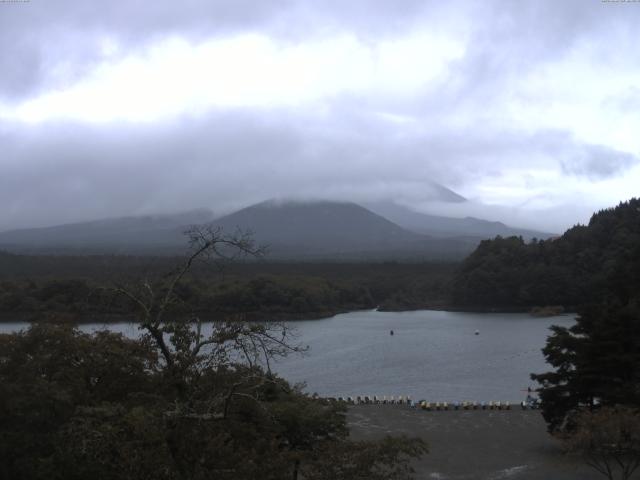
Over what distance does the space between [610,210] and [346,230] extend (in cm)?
9438

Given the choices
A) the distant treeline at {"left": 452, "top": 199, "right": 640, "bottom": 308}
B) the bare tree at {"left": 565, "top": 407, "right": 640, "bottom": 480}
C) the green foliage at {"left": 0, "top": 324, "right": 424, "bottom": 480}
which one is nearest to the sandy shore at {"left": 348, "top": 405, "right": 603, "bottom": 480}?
the bare tree at {"left": 565, "top": 407, "right": 640, "bottom": 480}

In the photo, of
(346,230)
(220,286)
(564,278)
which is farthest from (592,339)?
(346,230)

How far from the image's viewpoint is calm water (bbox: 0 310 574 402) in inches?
848

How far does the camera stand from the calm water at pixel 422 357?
848 inches

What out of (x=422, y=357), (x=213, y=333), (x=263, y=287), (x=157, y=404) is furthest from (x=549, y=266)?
(x=157, y=404)

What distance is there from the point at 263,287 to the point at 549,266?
2051 centimetres

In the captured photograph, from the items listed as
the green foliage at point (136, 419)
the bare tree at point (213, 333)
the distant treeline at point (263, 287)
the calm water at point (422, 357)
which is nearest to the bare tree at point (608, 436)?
the green foliage at point (136, 419)

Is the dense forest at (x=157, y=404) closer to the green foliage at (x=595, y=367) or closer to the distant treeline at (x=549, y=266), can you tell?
the green foliage at (x=595, y=367)

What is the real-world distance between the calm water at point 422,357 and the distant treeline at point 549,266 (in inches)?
146

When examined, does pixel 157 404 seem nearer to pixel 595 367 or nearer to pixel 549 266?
pixel 595 367

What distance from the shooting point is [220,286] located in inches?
1505

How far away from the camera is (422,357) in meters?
28.2

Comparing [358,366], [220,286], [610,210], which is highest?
[610,210]

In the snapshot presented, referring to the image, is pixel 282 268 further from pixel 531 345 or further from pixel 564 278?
pixel 531 345
